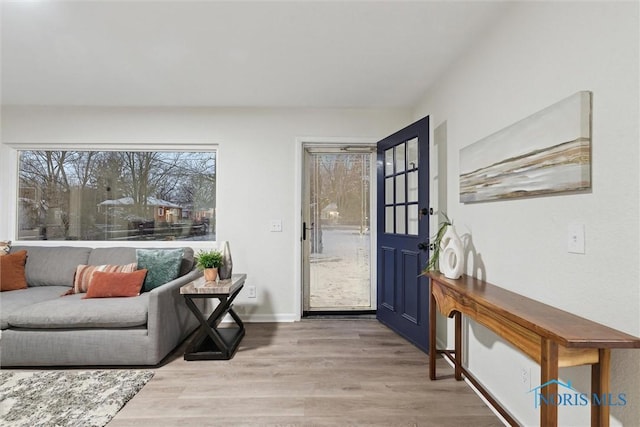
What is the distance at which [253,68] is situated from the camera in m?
2.47

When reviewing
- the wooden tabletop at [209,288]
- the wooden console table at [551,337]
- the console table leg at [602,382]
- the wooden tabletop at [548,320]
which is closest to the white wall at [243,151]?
the wooden tabletop at [209,288]

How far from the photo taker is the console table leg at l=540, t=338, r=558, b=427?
3.28 ft

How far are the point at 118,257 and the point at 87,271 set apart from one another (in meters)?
0.28

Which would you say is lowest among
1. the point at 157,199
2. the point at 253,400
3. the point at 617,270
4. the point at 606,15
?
the point at 253,400

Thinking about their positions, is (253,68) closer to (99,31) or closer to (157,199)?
(99,31)

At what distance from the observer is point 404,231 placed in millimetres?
2957

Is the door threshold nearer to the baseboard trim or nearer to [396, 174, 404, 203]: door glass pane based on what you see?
the baseboard trim

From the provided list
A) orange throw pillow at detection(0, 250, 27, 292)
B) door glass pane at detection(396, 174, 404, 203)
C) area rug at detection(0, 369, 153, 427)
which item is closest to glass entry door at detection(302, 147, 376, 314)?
door glass pane at detection(396, 174, 404, 203)

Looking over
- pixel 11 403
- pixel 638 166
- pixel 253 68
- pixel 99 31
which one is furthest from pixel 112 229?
pixel 638 166

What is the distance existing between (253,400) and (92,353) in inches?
53.8

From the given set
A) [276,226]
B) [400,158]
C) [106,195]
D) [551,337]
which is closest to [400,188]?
[400,158]

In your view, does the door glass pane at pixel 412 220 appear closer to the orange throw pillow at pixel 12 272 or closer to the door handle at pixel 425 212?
the door handle at pixel 425 212

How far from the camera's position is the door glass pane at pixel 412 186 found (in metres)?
2.82

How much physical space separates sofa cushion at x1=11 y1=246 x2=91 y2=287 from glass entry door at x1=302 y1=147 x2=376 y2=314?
2446 millimetres
